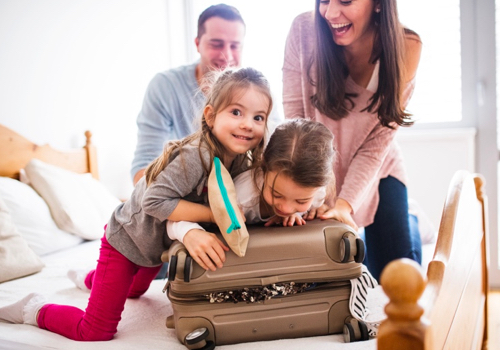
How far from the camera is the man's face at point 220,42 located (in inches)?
83.3

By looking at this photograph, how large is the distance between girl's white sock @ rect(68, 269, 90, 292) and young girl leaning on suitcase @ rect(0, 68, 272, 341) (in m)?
0.21

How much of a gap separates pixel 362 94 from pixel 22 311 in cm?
124

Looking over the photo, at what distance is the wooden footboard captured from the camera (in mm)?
604

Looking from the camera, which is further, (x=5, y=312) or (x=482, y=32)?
(x=482, y=32)

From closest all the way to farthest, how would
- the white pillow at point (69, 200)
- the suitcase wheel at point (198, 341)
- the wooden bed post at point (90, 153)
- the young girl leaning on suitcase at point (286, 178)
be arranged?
the suitcase wheel at point (198, 341), the young girl leaning on suitcase at point (286, 178), the white pillow at point (69, 200), the wooden bed post at point (90, 153)

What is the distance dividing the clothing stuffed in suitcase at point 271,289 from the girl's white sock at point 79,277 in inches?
24.4

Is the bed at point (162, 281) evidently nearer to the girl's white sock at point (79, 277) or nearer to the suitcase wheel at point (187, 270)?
the girl's white sock at point (79, 277)

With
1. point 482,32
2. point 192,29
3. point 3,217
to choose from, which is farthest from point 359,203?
point 192,29

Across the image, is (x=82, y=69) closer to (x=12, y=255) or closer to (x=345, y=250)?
(x=12, y=255)

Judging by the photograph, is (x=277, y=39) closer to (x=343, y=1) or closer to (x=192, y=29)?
(x=192, y=29)

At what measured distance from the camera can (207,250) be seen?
1073mm

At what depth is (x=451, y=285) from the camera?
97 centimetres

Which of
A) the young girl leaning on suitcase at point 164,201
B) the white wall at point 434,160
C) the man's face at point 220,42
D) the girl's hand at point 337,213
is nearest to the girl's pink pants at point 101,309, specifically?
the young girl leaning on suitcase at point 164,201

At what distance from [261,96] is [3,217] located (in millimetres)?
1093
